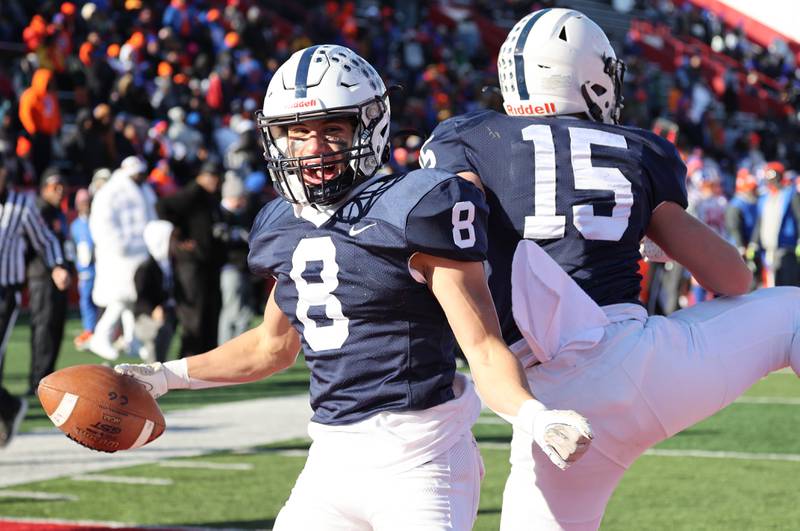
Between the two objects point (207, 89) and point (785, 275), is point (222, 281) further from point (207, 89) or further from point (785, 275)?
point (207, 89)

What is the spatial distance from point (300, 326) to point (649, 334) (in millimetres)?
859

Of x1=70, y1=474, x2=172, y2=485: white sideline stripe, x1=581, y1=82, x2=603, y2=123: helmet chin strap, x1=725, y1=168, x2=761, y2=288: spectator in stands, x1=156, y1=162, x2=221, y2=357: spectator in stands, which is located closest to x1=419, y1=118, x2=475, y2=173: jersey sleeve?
x1=581, y1=82, x2=603, y2=123: helmet chin strap

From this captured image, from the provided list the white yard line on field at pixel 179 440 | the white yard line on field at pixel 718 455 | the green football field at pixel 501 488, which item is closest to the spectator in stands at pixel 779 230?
the green football field at pixel 501 488

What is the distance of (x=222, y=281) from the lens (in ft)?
39.2

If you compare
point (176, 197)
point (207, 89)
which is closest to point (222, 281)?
point (176, 197)

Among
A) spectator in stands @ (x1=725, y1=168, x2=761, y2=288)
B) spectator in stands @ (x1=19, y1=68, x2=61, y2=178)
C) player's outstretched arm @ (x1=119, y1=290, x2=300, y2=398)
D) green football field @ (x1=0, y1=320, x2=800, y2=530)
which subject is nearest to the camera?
player's outstretched arm @ (x1=119, y1=290, x2=300, y2=398)

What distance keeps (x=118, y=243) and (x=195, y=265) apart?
95 cm

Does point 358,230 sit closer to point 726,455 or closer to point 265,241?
point 265,241

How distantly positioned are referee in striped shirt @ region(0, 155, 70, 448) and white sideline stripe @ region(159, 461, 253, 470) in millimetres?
2008

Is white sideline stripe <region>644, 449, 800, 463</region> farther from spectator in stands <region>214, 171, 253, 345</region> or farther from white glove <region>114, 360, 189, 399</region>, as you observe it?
spectator in stands <region>214, 171, 253, 345</region>

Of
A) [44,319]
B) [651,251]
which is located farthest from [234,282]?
[651,251]

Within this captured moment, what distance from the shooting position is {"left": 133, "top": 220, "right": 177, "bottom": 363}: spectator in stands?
38.3 ft

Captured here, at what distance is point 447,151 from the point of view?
3555mm

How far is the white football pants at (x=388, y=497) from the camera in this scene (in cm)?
285
